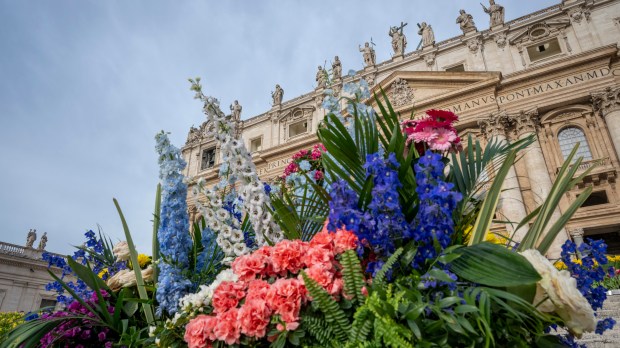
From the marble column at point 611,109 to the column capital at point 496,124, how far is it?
3.14 m

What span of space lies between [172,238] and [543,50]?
1958 centimetres

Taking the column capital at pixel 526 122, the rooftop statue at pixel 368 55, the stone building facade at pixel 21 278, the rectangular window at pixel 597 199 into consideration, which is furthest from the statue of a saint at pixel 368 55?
the stone building facade at pixel 21 278

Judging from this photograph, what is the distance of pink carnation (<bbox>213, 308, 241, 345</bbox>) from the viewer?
4.39 ft

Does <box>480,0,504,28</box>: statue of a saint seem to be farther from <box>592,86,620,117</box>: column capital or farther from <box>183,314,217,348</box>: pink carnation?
<box>183,314,217,348</box>: pink carnation

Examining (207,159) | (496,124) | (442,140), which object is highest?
(207,159)

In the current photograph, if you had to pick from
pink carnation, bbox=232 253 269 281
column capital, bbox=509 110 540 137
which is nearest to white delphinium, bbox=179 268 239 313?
pink carnation, bbox=232 253 269 281

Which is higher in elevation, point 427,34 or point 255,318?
point 427,34

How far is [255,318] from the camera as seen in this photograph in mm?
1343

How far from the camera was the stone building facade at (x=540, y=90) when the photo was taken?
13.1m

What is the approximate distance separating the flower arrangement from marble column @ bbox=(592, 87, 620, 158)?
1513cm

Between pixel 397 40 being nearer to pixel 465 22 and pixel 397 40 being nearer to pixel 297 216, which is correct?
pixel 465 22

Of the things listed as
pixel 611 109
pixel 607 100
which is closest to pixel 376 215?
pixel 611 109

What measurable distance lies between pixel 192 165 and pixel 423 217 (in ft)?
86.1

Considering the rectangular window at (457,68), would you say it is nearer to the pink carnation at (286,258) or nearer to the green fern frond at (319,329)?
the pink carnation at (286,258)
